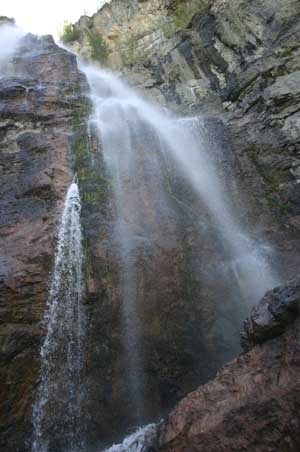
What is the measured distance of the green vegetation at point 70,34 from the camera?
1773cm

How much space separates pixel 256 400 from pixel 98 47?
1715 centimetres

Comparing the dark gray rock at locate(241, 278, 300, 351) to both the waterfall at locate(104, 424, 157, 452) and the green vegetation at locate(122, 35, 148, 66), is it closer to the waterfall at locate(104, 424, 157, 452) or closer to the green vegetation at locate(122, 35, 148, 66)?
the waterfall at locate(104, 424, 157, 452)

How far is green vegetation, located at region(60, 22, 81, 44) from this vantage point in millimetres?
17734

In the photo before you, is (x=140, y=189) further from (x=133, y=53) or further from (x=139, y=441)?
(x=133, y=53)

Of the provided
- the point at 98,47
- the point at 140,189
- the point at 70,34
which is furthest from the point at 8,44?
the point at 140,189

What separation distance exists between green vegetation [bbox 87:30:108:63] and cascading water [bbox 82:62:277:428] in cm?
522

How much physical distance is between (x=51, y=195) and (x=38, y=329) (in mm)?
3213

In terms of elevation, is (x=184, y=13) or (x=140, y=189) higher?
(x=184, y=13)

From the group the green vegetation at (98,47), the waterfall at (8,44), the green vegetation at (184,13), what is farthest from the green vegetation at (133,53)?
the waterfall at (8,44)

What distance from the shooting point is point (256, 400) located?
11.6ft

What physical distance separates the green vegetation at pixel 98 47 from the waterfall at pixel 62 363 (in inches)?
503

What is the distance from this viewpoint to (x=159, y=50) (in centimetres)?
1465

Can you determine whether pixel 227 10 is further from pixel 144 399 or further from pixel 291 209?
pixel 144 399

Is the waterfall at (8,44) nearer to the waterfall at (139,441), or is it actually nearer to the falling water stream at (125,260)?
the falling water stream at (125,260)
